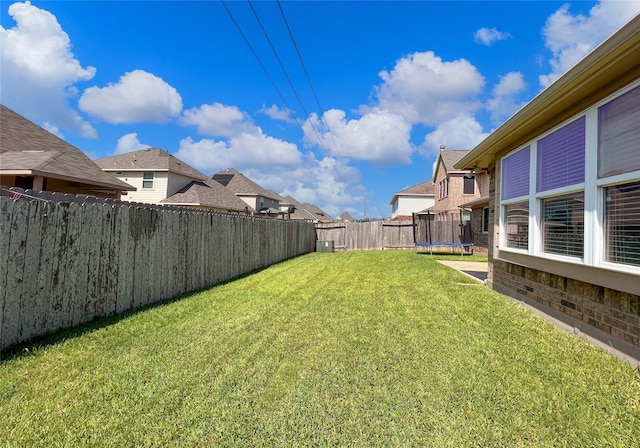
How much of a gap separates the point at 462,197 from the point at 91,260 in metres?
20.8

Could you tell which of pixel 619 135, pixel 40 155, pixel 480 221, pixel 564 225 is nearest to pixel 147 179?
pixel 40 155

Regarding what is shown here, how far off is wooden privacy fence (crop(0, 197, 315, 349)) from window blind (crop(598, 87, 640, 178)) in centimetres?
603

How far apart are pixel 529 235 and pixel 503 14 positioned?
9576 mm

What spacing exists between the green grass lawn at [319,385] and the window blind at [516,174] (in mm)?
2076

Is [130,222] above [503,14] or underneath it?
underneath

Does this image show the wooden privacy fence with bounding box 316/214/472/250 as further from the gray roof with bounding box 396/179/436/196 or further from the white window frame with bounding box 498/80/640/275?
the white window frame with bounding box 498/80/640/275

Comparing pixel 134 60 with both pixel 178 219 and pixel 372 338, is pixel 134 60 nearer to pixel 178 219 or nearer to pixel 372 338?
pixel 178 219

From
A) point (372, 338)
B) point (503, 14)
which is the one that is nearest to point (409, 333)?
point (372, 338)

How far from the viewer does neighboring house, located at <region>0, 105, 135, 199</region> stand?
9336 mm

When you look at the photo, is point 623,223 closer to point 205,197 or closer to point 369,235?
point 369,235

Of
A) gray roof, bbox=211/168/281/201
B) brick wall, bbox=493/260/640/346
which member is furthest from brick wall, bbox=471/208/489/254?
gray roof, bbox=211/168/281/201

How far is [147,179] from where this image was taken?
21.0 m

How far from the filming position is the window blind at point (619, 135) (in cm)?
306

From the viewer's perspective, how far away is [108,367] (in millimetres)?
3119
